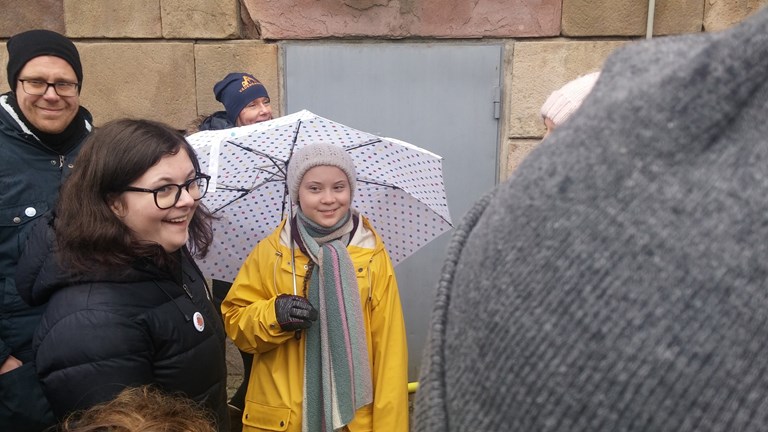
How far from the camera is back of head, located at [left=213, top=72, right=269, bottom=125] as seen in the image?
11.8 feet

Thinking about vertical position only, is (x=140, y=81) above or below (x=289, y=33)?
below

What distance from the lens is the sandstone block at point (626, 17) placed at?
12.8ft

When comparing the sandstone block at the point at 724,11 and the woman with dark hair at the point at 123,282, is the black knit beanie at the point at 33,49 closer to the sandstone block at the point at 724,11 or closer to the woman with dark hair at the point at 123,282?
the woman with dark hair at the point at 123,282

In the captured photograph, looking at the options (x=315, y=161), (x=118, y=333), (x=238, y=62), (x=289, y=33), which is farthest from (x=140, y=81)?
(x=118, y=333)

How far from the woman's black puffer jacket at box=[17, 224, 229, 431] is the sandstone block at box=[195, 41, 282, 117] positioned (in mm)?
2374

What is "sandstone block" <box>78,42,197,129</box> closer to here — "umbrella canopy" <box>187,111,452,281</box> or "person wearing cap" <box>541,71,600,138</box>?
"umbrella canopy" <box>187,111,452,281</box>

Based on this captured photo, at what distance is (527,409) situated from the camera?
0.49 m

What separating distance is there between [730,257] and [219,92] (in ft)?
11.9

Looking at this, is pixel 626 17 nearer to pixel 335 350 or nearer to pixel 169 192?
pixel 335 350

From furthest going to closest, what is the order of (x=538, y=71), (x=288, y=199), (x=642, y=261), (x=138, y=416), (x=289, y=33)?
1. (x=289, y=33)
2. (x=538, y=71)
3. (x=288, y=199)
4. (x=138, y=416)
5. (x=642, y=261)

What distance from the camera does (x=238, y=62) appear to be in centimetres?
422

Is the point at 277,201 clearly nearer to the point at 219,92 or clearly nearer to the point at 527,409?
the point at 219,92

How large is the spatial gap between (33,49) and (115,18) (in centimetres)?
167

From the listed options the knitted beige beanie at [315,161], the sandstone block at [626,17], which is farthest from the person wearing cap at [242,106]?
the sandstone block at [626,17]
